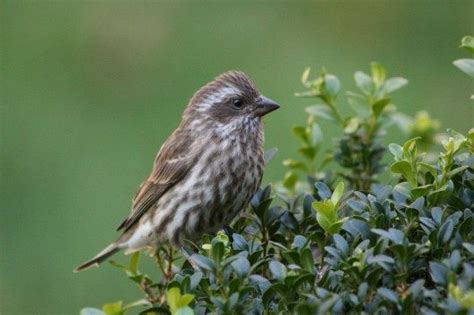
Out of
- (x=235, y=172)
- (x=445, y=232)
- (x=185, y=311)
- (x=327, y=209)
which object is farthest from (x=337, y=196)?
(x=235, y=172)

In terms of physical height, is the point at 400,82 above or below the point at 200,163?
Answer: above

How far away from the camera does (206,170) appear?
217 inches

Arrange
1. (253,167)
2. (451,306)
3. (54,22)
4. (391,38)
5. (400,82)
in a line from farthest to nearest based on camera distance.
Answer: (54,22) < (391,38) < (253,167) < (400,82) < (451,306)

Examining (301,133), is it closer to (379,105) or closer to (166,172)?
(379,105)

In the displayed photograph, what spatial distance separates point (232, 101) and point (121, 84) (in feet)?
14.4

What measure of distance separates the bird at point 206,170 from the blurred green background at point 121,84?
77.7 inches

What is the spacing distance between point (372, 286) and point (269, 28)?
7354 millimetres

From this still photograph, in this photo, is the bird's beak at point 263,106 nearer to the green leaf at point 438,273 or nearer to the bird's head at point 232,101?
the bird's head at point 232,101

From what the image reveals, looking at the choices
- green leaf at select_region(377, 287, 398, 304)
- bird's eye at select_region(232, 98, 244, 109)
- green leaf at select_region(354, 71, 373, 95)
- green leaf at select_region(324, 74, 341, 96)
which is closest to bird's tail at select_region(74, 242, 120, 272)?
bird's eye at select_region(232, 98, 244, 109)

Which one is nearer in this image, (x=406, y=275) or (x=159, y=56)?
(x=406, y=275)

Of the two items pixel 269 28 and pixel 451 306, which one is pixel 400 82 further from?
pixel 269 28

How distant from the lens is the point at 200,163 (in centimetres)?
557

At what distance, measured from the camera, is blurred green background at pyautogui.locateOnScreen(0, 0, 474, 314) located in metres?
8.16

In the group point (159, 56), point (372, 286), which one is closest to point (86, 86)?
point (159, 56)
